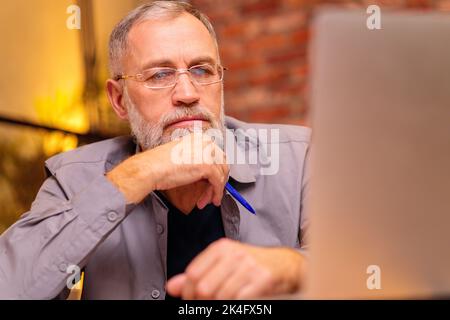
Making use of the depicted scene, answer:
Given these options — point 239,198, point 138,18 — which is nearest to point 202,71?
point 138,18

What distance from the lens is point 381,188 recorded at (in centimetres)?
57

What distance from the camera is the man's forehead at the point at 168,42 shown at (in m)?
1.24

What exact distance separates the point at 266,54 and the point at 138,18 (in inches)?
45.1

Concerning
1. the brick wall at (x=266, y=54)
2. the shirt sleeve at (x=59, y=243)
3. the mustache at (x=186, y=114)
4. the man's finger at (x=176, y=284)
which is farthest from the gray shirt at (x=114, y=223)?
the brick wall at (x=266, y=54)

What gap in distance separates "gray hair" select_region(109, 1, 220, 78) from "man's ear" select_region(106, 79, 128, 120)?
23mm

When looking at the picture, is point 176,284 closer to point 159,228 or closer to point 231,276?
point 231,276

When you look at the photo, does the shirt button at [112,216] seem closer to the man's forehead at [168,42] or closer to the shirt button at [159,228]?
the shirt button at [159,228]

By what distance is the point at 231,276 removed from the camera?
704mm

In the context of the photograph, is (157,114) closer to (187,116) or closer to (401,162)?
(187,116)

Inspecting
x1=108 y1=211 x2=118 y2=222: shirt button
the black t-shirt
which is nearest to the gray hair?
the black t-shirt

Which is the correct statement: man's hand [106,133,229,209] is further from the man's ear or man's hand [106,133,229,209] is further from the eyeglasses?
the man's ear

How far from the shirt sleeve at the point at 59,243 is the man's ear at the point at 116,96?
43cm

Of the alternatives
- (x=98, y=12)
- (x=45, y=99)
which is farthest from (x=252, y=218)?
(x=98, y=12)
